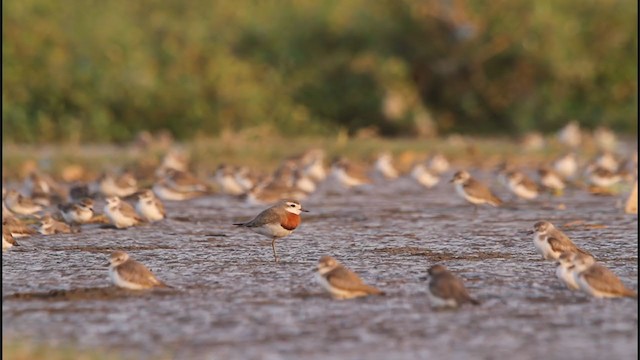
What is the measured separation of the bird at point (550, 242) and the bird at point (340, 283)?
2299 mm

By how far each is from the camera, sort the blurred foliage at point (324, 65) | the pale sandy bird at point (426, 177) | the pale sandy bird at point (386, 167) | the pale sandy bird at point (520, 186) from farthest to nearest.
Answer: the blurred foliage at point (324, 65) → the pale sandy bird at point (386, 167) → the pale sandy bird at point (426, 177) → the pale sandy bird at point (520, 186)

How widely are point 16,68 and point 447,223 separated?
1606 cm

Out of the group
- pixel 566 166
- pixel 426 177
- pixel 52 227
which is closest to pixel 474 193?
pixel 426 177

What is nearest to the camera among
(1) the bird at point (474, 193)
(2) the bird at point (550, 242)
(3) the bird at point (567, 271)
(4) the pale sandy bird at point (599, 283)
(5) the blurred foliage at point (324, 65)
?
(4) the pale sandy bird at point (599, 283)

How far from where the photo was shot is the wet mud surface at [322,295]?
337 inches

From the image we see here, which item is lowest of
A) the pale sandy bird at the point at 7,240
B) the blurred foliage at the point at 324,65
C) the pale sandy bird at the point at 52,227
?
the pale sandy bird at the point at 7,240

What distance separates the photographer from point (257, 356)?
8.23 metres

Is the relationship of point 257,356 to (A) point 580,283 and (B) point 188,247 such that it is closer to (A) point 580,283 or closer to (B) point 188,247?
(A) point 580,283

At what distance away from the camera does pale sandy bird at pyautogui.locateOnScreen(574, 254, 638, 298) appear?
996 cm

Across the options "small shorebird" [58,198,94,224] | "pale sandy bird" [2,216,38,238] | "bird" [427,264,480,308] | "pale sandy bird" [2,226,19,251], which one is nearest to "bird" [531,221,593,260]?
"bird" [427,264,480,308]

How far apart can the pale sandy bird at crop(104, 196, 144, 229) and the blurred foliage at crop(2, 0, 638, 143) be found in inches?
542

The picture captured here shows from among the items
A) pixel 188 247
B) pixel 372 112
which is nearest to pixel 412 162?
→ pixel 372 112

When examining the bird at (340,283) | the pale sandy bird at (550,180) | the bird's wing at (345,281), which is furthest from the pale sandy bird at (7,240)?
the pale sandy bird at (550,180)

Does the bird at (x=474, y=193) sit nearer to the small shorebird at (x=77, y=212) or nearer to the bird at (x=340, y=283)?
the small shorebird at (x=77, y=212)
